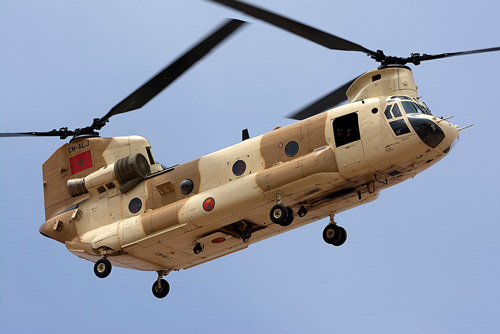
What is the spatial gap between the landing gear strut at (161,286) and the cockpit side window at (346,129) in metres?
7.72

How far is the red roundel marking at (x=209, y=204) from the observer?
26.1 m

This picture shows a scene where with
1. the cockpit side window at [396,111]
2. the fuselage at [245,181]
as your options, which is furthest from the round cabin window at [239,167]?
the cockpit side window at [396,111]

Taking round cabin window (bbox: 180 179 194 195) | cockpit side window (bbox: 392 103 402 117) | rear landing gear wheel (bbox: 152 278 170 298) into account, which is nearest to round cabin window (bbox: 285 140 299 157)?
cockpit side window (bbox: 392 103 402 117)

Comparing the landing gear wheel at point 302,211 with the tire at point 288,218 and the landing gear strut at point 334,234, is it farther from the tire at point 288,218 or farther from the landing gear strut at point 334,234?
the landing gear strut at point 334,234

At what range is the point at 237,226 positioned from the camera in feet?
89.0

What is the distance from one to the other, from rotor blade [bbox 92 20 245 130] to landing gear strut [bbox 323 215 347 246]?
6.04 meters

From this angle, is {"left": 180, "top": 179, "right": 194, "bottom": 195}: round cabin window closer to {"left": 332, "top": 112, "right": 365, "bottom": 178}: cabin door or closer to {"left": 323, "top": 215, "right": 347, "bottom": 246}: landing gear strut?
{"left": 323, "top": 215, "right": 347, "bottom": 246}: landing gear strut

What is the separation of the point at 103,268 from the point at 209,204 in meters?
4.09

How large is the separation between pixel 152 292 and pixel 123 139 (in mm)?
4890

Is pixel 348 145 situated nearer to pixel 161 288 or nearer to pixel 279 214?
pixel 279 214

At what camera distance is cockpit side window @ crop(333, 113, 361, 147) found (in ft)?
81.3

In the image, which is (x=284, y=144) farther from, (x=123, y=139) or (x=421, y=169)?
(x=123, y=139)

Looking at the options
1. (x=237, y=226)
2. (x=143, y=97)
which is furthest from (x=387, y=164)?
(x=143, y=97)

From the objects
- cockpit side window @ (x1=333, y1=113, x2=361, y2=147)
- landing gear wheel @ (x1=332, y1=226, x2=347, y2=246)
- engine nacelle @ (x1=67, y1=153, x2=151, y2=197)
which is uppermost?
engine nacelle @ (x1=67, y1=153, x2=151, y2=197)
